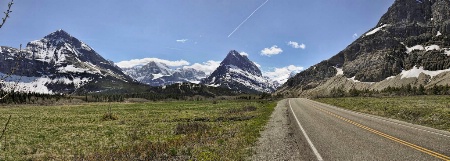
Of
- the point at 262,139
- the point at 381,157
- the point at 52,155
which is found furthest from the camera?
the point at 262,139

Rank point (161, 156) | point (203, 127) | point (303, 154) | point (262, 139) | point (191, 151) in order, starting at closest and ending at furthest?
point (303, 154) < point (161, 156) < point (191, 151) < point (262, 139) < point (203, 127)

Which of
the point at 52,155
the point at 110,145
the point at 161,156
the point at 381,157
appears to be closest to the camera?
the point at 381,157

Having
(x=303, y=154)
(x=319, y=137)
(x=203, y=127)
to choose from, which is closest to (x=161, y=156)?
(x=303, y=154)

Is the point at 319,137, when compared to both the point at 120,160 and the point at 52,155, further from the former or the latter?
the point at 52,155

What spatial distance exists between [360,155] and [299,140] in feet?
20.4

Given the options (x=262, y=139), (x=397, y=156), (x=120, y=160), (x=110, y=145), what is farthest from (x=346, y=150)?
(x=110, y=145)

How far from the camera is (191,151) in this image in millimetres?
17922

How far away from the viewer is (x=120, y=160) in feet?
53.2

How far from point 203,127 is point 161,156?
14928 mm

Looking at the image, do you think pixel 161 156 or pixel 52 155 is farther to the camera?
pixel 52 155

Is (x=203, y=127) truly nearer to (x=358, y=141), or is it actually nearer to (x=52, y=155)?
(x=52, y=155)

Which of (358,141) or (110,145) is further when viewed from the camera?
(110,145)

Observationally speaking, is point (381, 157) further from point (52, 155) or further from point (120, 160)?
point (52, 155)

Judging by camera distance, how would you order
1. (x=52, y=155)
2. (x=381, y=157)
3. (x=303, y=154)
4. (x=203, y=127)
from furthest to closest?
(x=203, y=127), (x=52, y=155), (x=303, y=154), (x=381, y=157)
